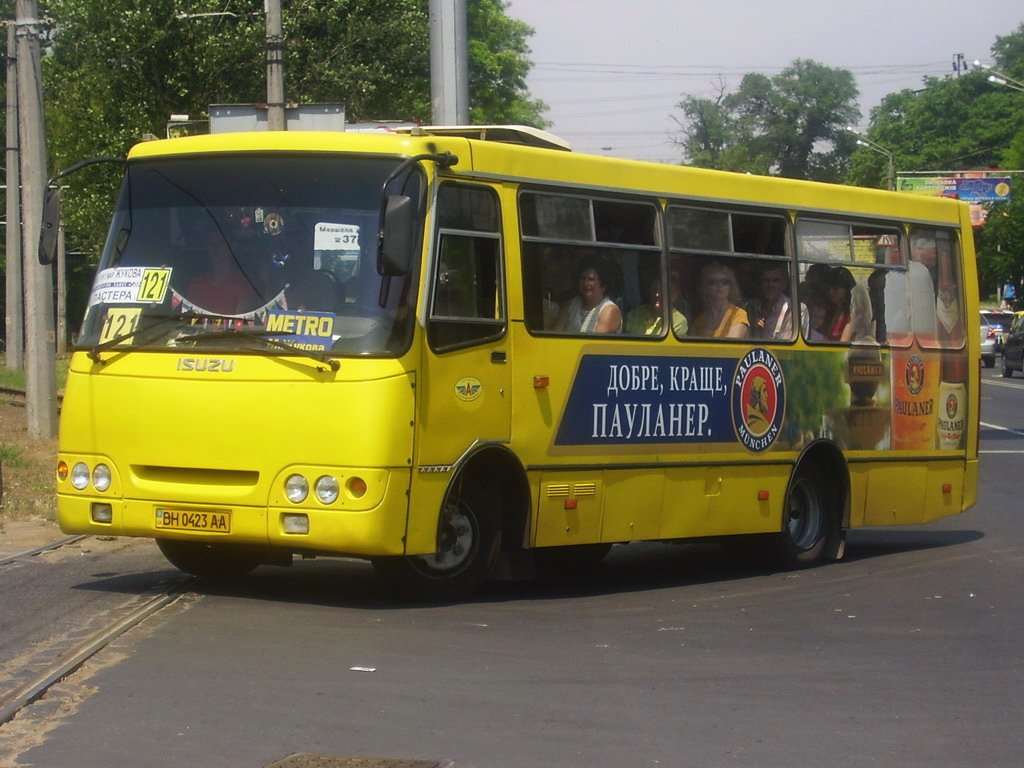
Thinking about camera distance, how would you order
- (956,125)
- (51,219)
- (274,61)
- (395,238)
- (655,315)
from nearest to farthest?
(395,238) < (51,219) < (655,315) < (274,61) < (956,125)

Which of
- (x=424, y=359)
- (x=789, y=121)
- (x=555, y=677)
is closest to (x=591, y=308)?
(x=424, y=359)

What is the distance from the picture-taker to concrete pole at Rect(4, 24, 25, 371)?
3195 cm

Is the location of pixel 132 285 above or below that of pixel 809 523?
above

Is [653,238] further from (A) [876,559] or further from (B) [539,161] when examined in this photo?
(A) [876,559]

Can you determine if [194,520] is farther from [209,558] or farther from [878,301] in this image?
[878,301]

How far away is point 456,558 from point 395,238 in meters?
2.13

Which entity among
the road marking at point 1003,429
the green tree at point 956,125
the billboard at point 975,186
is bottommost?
the road marking at point 1003,429

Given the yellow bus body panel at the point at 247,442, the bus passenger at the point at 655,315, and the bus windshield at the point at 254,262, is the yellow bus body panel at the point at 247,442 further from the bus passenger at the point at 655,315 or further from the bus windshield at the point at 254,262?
the bus passenger at the point at 655,315

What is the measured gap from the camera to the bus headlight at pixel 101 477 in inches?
395

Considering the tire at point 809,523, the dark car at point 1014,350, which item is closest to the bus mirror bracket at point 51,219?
the tire at point 809,523

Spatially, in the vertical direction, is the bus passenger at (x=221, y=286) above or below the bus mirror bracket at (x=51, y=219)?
below

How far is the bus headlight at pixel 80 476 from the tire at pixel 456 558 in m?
1.79

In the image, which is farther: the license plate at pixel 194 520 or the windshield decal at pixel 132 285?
the windshield decal at pixel 132 285

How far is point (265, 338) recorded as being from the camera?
9.66 m
